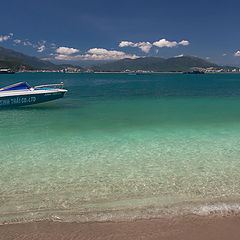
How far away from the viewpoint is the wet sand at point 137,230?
15.7 ft

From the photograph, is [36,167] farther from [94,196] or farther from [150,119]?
[150,119]

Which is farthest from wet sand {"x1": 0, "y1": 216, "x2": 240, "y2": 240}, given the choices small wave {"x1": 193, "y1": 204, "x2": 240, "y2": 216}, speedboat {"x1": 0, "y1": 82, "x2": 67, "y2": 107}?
speedboat {"x1": 0, "y1": 82, "x2": 67, "y2": 107}

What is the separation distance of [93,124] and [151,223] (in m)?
11.6

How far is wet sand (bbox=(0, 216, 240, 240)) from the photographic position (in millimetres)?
4789

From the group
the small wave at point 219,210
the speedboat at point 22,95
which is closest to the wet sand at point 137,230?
the small wave at point 219,210

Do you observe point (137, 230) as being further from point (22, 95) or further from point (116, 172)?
point (22, 95)

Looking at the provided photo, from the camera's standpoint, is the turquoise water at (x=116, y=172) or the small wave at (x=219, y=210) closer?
the small wave at (x=219, y=210)

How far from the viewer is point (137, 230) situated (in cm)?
500

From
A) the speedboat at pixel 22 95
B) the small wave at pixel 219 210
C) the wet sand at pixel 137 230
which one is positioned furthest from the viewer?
the speedboat at pixel 22 95

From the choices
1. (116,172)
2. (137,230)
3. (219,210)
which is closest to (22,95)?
(116,172)

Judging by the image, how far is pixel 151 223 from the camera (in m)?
5.24

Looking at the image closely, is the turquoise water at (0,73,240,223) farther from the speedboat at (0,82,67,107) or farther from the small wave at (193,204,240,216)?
the speedboat at (0,82,67,107)

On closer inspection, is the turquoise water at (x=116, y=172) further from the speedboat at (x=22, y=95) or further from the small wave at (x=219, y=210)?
the speedboat at (x=22, y=95)

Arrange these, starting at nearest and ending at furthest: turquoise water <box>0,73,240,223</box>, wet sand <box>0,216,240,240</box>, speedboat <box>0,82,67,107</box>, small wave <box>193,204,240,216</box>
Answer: wet sand <box>0,216,240,240</box> < small wave <box>193,204,240,216</box> < turquoise water <box>0,73,240,223</box> < speedboat <box>0,82,67,107</box>
